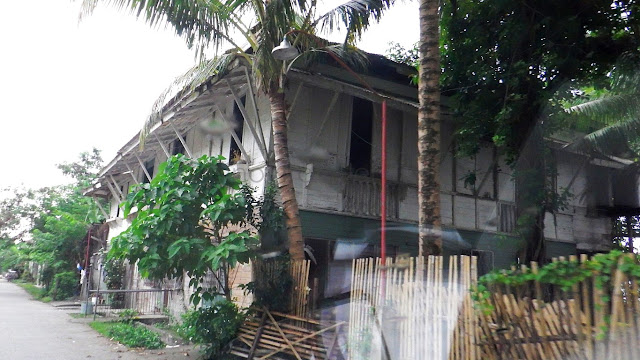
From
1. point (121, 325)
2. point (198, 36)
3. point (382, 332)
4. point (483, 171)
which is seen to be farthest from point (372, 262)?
point (121, 325)

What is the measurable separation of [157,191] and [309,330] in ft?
12.3

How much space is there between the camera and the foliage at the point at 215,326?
8.71 meters

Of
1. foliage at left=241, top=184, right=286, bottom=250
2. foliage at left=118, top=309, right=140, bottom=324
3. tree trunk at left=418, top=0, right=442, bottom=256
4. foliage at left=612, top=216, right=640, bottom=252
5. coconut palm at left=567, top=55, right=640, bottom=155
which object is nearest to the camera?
tree trunk at left=418, top=0, right=442, bottom=256

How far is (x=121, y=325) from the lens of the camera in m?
13.2

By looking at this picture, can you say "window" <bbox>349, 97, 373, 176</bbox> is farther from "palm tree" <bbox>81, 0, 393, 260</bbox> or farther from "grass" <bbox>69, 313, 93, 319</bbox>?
"grass" <bbox>69, 313, 93, 319</bbox>

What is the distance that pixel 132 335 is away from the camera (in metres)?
11.5

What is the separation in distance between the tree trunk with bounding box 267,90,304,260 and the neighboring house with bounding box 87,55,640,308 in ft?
2.79

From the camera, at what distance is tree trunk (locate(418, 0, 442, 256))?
7.28 m

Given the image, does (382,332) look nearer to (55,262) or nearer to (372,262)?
(372,262)

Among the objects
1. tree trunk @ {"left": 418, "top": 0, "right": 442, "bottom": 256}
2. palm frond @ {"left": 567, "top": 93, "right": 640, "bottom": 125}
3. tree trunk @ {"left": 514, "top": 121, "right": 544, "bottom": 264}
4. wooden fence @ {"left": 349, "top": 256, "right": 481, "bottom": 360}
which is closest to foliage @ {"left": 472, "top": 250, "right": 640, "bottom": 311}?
wooden fence @ {"left": 349, "top": 256, "right": 481, "bottom": 360}

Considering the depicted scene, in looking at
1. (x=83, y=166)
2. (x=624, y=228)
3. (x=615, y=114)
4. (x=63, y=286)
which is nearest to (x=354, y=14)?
(x=615, y=114)

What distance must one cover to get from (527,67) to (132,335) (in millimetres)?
9525

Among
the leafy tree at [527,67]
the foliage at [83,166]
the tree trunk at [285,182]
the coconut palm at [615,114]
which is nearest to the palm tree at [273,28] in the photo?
the tree trunk at [285,182]

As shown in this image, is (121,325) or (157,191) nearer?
(157,191)
